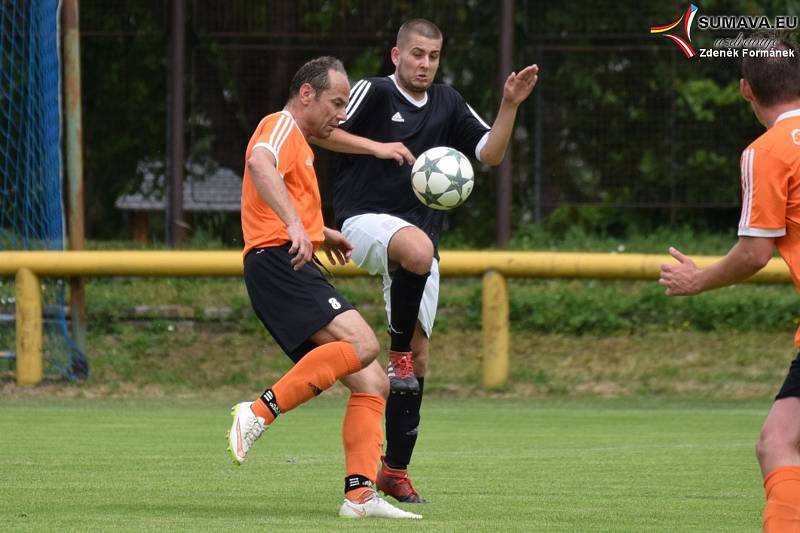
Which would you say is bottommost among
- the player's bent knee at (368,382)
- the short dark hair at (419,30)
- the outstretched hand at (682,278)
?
the player's bent knee at (368,382)

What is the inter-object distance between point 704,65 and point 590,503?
10.2 meters

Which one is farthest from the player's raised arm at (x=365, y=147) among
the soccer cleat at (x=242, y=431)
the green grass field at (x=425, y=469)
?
the green grass field at (x=425, y=469)

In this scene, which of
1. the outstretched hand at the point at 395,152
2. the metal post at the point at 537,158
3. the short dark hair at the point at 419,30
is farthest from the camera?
the metal post at the point at 537,158

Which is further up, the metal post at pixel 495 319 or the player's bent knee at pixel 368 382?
the player's bent knee at pixel 368 382

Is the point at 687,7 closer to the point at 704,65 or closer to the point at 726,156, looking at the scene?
the point at 704,65

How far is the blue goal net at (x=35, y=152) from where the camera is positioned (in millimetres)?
13211

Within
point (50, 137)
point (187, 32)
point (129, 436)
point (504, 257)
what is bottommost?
point (129, 436)

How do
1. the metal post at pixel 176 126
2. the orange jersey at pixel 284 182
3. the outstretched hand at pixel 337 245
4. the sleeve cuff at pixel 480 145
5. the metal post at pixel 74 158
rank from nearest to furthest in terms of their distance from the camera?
the orange jersey at pixel 284 182 → the outstretched hand at pixel 337 245 → the sleeve cuff at pixel 480 145 → the metal post at pixel 74 158 → the metal post at pixel 176 126

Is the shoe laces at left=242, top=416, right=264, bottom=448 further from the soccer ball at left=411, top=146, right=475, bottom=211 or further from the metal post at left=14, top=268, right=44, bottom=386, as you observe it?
the metal post at left=14, top=268, right=44, bottom=386

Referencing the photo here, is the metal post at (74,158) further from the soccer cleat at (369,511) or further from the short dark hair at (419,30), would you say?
the soccer cleat at (369,511)

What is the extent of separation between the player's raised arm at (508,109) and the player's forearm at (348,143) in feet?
2.26

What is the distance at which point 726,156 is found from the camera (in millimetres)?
15680

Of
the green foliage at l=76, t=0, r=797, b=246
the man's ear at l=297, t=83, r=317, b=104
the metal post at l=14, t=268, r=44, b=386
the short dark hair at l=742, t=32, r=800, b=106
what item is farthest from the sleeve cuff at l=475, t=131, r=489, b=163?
the green foliage at l=76, t=0, r=797, b=246

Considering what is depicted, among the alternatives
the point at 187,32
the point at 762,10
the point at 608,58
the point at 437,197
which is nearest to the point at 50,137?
the point at 187,32
